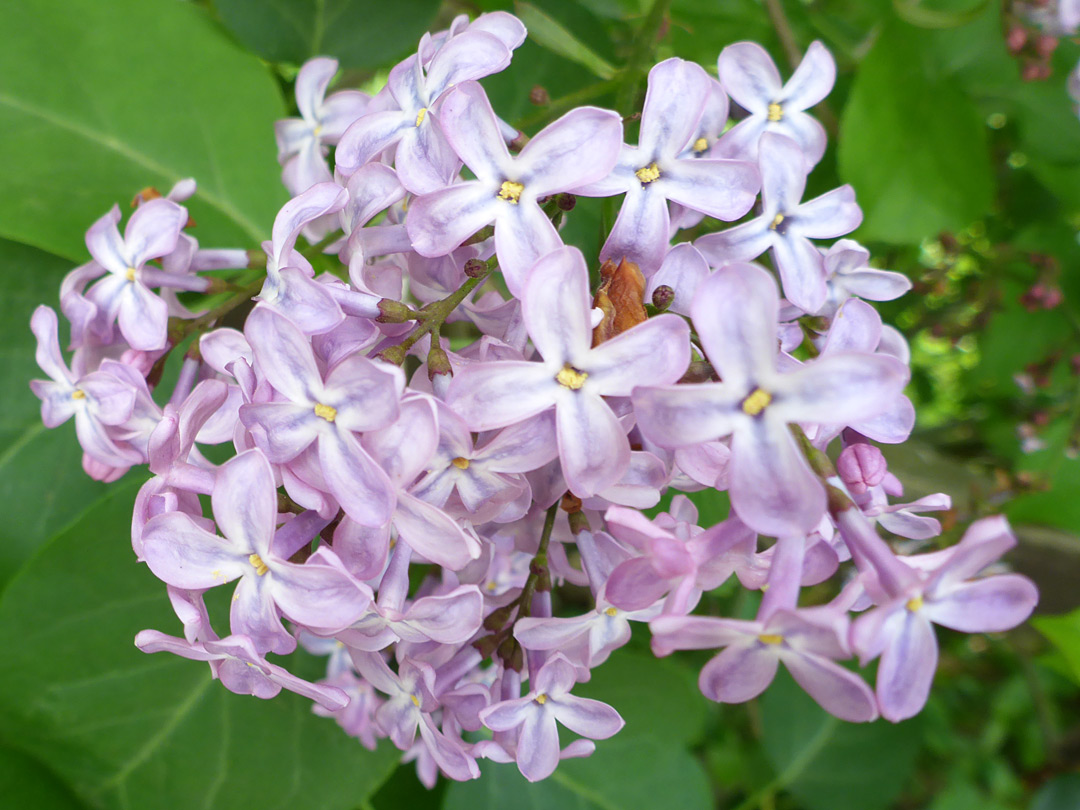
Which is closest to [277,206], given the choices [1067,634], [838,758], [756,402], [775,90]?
[775,90]

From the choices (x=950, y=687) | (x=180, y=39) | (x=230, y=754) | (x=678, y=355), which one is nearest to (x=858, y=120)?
(x=678, y=355)

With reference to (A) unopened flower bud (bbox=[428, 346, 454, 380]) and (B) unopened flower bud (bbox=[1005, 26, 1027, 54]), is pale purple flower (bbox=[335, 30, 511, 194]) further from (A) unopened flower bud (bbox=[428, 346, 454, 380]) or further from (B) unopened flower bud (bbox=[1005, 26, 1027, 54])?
(B) unopened flower bud (bbox=[1005, 26, 1027, 54])

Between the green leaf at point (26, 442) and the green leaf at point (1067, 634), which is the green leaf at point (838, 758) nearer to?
the green leaf at point (1067, 634)

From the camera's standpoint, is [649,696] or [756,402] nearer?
[756,402]

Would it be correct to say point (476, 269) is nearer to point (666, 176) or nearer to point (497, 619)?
point (666, 176)

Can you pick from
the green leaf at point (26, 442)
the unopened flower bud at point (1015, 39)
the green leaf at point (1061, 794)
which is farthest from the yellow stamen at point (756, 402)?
the green leaf at point (1061, 794)

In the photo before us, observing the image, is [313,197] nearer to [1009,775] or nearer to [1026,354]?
[1026,354]

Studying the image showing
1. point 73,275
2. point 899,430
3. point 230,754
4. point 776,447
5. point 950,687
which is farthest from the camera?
point 950,687
